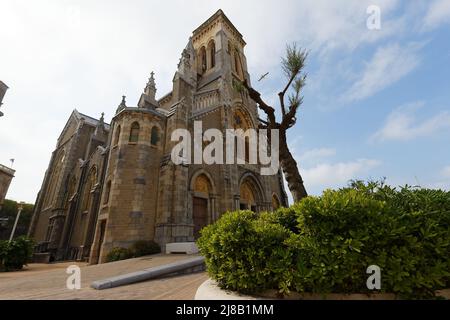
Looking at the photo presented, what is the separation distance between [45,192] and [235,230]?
3035 cm

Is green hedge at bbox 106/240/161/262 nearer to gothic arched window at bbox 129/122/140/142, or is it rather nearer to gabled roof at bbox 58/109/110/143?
gothic arched window at bbox 129/122/140/142

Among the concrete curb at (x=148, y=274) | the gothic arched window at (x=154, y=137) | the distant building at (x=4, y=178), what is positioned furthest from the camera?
the distant building at (x=4, y=178)

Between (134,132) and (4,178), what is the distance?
16.8 meters

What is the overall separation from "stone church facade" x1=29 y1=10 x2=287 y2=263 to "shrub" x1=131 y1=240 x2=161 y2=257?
408mm

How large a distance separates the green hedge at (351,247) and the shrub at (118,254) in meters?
9.13

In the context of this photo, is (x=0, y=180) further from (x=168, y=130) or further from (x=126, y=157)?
(x=168, y=130)

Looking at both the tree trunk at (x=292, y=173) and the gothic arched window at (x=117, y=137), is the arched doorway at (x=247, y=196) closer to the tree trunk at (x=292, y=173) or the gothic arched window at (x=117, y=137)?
the gothic arched window at (x=117, y=137)

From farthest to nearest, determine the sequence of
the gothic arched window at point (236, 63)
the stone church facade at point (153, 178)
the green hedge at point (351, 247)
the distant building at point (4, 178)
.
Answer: the gothic arched window at point (236, 63), the distant building at point (4, 178), the stone church facade at point (153, 178), the green hedge at point (351, 247)

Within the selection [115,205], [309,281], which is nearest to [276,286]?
[309,281]

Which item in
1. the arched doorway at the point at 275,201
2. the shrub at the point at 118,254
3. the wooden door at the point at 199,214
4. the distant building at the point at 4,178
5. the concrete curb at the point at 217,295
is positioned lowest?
the concrete curb at the point at 217,295

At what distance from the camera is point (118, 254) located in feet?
36.9

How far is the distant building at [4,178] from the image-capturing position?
2084cm

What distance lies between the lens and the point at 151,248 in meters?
11.9

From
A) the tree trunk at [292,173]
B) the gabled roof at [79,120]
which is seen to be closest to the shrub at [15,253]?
the tree trunk at [292,173]
